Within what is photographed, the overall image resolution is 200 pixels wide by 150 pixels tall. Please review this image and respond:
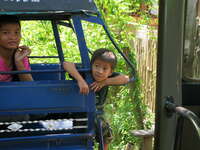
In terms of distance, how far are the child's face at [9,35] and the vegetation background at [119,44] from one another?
76.7 inches

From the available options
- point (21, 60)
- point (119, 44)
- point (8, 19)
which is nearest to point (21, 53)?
point (21, 60)

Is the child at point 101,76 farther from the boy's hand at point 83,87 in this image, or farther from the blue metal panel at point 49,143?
the blue metal panel at point 49,143

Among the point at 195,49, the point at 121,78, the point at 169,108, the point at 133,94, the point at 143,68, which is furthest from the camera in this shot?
the point at 143,68

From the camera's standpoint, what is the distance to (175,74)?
1.56 metres

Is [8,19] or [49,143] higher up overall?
[8,19]

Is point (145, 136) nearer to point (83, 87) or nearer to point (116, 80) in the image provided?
point (116, 80)

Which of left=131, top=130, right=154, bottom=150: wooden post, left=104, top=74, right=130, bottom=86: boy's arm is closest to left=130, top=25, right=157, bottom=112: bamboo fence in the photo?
left=131, top=130, right=154, bottom=150: wooden post

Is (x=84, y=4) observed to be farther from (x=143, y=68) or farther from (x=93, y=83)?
(x=143, y=68)

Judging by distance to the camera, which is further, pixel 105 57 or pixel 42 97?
pixel 105 57

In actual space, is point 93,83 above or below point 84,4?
below

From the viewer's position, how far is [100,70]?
8.00ft

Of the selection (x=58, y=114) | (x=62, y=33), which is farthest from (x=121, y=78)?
(x=62, y=33)

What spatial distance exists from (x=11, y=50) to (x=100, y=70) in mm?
706

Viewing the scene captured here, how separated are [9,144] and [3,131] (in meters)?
0.09
